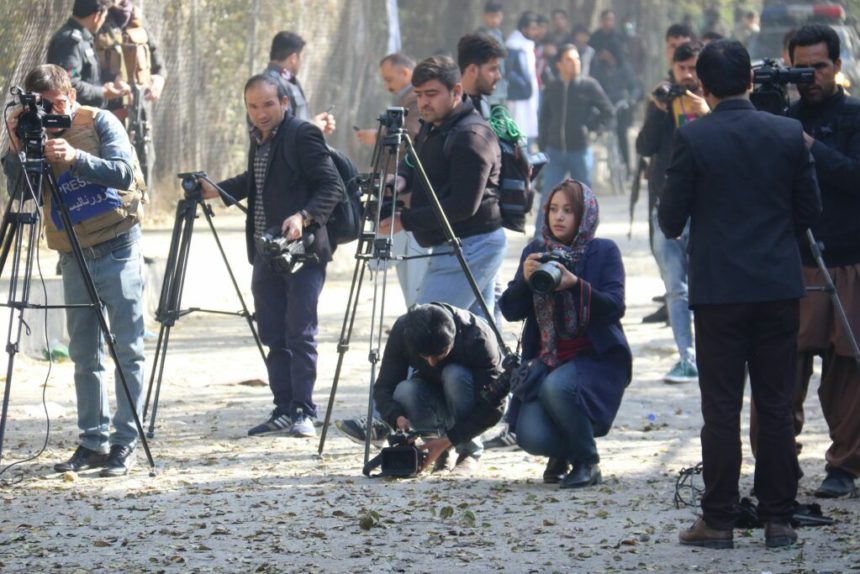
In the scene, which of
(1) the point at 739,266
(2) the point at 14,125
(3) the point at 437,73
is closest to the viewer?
(1) the point at 739,266

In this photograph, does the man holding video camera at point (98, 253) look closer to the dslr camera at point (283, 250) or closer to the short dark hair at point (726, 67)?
the dslr camera at point (283, 250)

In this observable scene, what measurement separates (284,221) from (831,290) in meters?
2.85

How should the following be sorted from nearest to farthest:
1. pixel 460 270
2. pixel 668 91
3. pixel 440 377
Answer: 1. pixel 440 377
2. pixel 460 270
3. pixel 668 91

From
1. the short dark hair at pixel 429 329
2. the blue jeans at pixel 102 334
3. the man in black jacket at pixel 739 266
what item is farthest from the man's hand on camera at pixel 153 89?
the man in black jacket at pixel 739 266

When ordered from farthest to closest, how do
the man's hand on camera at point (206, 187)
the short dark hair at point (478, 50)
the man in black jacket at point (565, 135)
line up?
the man in black jacket at point (565, 135)
the short dark hair at point (478, 50)
the man's hand on camera at point (206, 187)

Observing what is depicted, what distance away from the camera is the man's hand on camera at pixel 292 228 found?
315 inches

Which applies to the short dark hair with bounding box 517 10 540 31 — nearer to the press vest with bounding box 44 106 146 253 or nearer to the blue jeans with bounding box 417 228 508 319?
the blue jeans with bounding box 417 228 508 319

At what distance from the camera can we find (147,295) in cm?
1227

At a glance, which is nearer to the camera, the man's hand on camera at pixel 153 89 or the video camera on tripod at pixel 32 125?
the video camera on tripod at pixel 32 125

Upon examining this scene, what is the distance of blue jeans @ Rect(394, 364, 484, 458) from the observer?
743 centimetres

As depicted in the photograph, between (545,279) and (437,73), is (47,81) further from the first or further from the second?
(545,279)

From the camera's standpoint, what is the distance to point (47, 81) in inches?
286

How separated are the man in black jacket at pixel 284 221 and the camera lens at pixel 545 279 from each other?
5.31ft

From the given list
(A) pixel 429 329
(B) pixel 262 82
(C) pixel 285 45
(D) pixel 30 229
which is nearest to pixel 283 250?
(B) pixel 262 82
